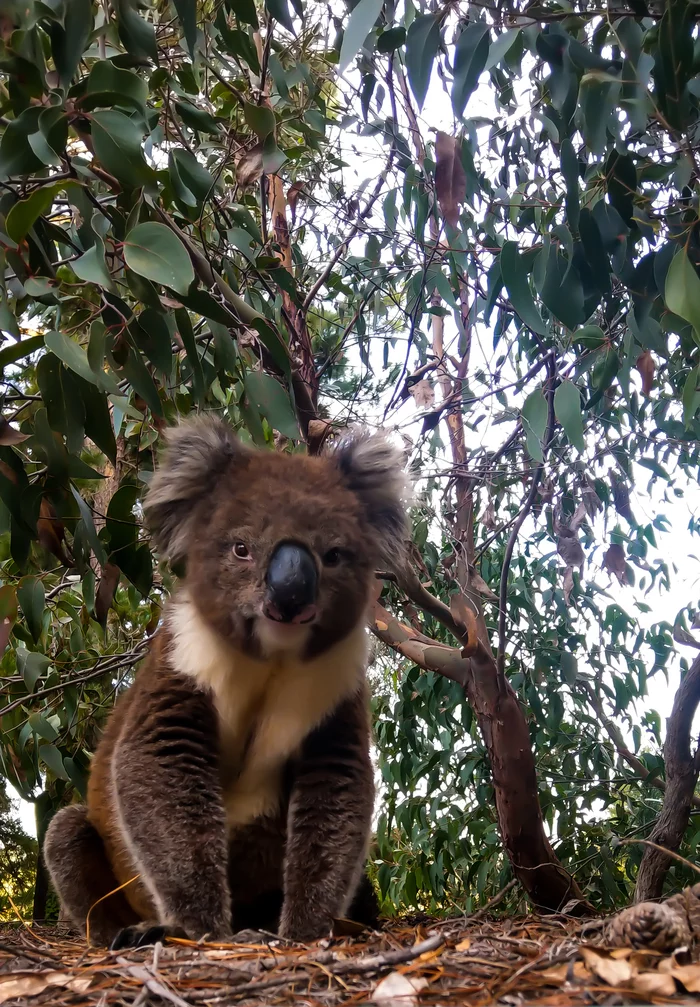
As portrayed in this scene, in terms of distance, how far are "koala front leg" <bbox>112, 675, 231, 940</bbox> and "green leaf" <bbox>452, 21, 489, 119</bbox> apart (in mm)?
1576

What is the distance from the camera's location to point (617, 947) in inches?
55.3

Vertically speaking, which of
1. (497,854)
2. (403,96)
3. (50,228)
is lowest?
(497,854)

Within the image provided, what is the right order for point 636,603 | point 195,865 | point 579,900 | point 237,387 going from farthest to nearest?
point 636,603
point 237,387
point 579,900
point 195,865

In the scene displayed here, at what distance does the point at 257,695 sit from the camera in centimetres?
233

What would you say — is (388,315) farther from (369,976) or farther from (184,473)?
(369,976)

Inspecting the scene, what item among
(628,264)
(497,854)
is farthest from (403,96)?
(497,854)

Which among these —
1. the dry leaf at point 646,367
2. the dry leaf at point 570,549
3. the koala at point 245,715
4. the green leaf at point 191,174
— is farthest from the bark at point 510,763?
the green leaf at point 191,174

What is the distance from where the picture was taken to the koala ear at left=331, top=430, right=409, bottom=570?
256 cm

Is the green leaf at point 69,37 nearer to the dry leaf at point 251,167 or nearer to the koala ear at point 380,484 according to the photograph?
the dry leaf at point 251,167

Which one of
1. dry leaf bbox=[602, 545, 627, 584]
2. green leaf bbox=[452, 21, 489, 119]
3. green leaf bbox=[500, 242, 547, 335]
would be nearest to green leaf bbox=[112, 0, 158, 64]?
green leaf bbox=[452, 21, 489, 119]

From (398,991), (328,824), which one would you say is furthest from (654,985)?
(328,824)

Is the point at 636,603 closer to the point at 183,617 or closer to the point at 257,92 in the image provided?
the point at 183,617

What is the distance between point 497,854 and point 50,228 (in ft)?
10.2

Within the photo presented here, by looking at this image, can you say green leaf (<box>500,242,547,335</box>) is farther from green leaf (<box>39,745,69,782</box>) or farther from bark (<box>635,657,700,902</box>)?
green leaf (<box>39,745,69,782</box>)
